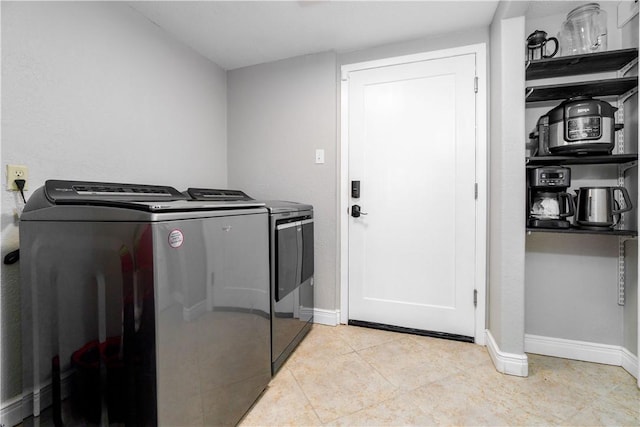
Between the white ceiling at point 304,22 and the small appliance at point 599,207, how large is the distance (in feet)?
4.17

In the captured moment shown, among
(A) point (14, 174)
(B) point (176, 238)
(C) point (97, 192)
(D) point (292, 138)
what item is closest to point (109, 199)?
(C) point (97, 192)

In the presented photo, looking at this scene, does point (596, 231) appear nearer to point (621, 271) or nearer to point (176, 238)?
point (621, 271)

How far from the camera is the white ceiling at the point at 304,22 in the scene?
1.75 meters

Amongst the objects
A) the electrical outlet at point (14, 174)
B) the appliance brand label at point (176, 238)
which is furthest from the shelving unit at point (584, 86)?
the electrical outlet at point (14, 174)

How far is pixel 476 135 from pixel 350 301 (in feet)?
5.21

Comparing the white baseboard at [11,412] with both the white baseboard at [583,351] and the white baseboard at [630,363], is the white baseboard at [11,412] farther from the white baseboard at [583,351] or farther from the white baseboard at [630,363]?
the white baseboard at [630,363]

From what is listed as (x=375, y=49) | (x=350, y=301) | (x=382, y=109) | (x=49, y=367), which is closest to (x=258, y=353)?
(x=49, y=367)

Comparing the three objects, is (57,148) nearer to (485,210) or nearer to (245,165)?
(245,165)

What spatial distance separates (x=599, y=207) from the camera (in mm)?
1567

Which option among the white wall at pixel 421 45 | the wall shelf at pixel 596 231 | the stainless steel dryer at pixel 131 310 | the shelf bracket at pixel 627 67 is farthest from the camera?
the white wall at pixel 421 45

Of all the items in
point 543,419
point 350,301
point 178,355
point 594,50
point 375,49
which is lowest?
point 543,419

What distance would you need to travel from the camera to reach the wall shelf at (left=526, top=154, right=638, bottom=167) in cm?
150

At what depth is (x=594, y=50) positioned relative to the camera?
5.46 feet

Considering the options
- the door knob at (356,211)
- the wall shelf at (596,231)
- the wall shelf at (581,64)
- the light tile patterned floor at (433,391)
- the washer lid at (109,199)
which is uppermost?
the wall shelf at (581,64)
